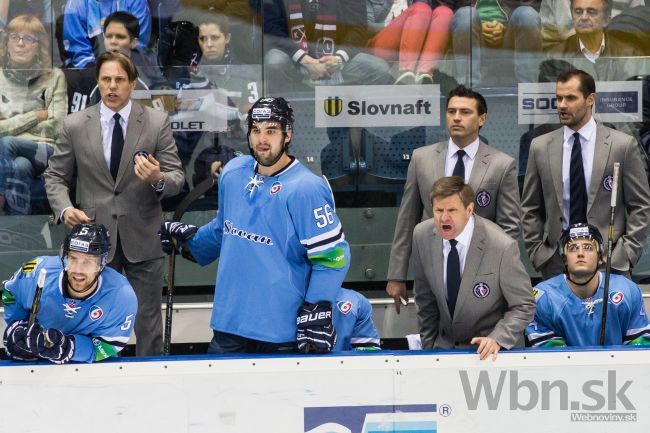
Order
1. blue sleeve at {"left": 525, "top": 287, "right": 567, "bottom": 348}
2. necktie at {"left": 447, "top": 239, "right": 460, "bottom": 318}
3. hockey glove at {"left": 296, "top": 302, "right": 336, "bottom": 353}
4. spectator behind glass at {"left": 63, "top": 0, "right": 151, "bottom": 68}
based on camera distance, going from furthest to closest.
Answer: spectator behind glass at {"left": 63, "top": 0, "right": 151, "bottom": 68} → blue sleeve at {"left": 525, "top": 287, "right": 567, "bottom": 348} → necktie at {"left": 447, "top": 239, "right": 460, "bottom": 318} → hockey glove at {"left": 296, "top": 302, "right": 336, "bottom": 353}

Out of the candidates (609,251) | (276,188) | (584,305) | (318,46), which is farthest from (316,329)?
(318,46)

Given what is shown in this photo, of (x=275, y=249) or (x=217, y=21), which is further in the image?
(x=217, y=21)

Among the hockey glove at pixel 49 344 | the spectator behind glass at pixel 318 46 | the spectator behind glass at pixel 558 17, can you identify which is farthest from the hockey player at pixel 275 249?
the spectator behind glass at pixel 558 17

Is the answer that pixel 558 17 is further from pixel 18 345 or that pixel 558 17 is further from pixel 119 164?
pixel 18 345

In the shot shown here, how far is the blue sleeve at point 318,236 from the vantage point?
14.5 ft

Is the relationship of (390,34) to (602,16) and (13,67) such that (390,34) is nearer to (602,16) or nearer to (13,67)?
(602,16)

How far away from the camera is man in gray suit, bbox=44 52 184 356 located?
17.7 ft

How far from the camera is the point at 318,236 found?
14.4 feet

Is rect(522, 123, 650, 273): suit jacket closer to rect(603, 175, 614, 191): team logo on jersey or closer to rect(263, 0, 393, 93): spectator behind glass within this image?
rect(603, 175, 614, 191): team logo on jersey

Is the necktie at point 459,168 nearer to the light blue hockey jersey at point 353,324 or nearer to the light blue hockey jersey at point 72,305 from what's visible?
the light blue hockey jersey at point 353,324

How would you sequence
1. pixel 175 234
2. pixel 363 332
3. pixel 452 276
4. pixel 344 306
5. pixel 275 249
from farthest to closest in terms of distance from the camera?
pixel 363 332 → pixel 344 306 → pixel 175 234 → pixel 452 276 → pixel 275 249

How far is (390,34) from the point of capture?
6359mm

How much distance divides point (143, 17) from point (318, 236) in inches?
91.7

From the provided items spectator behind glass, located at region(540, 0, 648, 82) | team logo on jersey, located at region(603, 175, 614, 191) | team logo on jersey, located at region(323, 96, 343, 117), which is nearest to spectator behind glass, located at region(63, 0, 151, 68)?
team logo on jersey, located at region(323, 96, 343, 117)
